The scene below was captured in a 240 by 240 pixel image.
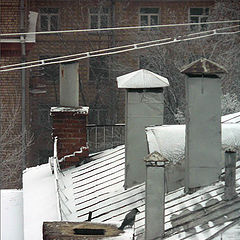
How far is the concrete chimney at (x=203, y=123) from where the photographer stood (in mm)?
7129

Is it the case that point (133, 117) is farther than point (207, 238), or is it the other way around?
point (133, 117)

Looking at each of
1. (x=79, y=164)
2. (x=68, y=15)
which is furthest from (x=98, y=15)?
(x=79, y=164)

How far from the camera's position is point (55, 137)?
Answer: 10.1 meters

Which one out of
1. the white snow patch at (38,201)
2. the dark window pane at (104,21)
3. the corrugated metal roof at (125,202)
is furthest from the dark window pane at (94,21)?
the corrugated metal roof at (125,202)

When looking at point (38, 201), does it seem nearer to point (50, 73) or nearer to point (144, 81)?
point (144, 81)

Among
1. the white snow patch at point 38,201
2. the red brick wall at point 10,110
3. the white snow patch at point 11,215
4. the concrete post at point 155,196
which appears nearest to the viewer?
the concrete post at point 155,196

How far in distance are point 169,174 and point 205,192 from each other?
572mm

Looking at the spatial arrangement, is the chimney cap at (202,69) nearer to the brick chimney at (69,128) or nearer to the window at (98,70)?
the brick chimney at (69,128)

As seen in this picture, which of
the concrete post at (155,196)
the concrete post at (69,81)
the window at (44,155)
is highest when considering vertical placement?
the concrete post at (69,81)

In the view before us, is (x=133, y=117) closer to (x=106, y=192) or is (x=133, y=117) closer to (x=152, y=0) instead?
(x=106, y=192)

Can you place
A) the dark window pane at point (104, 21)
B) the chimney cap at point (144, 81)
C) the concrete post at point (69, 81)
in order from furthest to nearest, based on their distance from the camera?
the dark window pane at point (104, 21)
the concrete post at point (69, 81)
the chimney cap at point (144, 81)

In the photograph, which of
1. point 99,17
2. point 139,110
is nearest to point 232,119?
point 139,110

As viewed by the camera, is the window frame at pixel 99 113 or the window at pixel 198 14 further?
the window frame at pixel 99 113

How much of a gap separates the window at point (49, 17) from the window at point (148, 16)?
3161 millimetres
